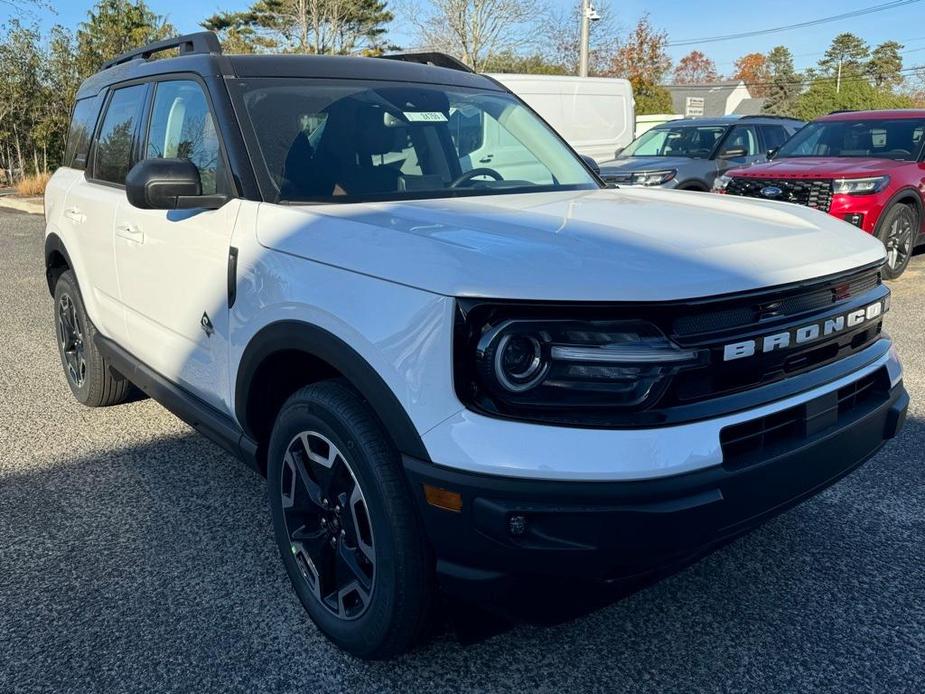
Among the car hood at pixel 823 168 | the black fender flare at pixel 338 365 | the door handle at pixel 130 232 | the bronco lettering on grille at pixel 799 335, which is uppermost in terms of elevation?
the car hood at pixel 823 168

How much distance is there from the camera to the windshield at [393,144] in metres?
2.92

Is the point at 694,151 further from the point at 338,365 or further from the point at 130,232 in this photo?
the point at 338,365

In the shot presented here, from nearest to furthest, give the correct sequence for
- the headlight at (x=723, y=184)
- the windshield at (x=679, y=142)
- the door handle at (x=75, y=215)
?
the door handle at (x=75, y=215) < the headlight at (x=723, y=184) < the windshield at (x=679, y=142)

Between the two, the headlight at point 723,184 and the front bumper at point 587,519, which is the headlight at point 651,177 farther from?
the front bumper at point 587,519

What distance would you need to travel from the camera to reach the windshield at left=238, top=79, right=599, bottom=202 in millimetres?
2924

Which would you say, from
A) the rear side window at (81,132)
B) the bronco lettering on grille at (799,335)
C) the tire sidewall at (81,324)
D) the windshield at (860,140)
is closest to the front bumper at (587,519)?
the bronco lettering on grille at (799,335)

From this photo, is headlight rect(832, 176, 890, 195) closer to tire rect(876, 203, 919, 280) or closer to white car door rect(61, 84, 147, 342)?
tire rect(876, 203, 919, 280)

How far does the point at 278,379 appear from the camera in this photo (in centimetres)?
273

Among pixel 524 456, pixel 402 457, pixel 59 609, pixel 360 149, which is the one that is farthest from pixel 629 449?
pixel 59 609

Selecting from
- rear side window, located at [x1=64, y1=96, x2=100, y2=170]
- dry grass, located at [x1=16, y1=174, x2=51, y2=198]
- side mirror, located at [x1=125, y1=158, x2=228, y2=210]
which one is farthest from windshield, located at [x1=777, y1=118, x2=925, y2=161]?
dry grass, located at [x1=16, y1=174, x2=51, y2=198]

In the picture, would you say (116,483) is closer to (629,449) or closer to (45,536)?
(45,536)

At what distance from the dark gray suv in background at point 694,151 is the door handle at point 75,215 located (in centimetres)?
737

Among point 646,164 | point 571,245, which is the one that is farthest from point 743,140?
point 571,245

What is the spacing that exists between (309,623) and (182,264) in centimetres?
140
